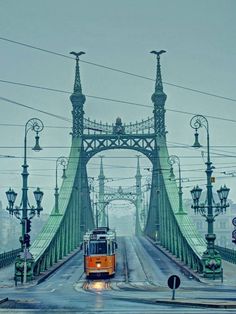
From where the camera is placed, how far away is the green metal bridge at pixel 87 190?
4706cm

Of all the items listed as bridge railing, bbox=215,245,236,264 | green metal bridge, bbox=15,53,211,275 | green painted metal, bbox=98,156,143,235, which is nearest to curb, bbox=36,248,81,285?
green metal bridge, bbox=15,53,211,275

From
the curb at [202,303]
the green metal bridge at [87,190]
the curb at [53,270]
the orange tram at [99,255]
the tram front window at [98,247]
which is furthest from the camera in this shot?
the green metal bridge at [87,190]

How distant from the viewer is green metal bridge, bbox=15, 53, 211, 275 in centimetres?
4706

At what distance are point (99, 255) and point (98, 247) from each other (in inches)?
21.4

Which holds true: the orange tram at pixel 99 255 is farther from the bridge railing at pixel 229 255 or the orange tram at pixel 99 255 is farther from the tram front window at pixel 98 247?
the bridge railing at pixel 229 255

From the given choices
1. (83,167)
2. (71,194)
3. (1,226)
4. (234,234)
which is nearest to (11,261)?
(71,194)

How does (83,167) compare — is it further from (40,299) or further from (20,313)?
(20,313)

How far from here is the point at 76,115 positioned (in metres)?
70.2

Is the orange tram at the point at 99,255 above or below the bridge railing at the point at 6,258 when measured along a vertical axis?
above

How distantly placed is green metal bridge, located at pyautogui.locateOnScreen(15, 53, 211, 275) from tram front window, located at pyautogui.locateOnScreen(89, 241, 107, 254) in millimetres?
5139

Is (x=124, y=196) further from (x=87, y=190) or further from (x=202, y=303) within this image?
(x=202, y=303)

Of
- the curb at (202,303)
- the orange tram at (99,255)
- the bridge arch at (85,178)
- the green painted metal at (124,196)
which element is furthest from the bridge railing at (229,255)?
the green painted metal at (124,196)

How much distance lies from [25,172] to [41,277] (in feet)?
22.7

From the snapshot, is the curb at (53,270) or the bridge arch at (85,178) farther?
the bridge arch at (85,178)
